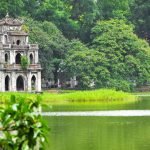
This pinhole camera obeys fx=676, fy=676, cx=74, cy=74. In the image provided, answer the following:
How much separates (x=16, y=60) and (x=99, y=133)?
105 ft

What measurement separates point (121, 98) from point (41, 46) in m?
14.5

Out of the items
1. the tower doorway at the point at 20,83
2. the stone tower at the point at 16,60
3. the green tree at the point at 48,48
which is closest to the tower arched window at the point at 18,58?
the stone tower at the point at 16,60

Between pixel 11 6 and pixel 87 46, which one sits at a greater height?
pixel 11 6

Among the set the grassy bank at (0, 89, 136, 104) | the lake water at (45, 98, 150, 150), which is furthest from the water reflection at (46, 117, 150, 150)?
the grassy bank at (0, 89, 136, 104)

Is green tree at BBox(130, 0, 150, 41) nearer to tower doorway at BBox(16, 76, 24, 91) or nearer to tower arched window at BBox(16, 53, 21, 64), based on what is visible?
tower arched window at BBox(16, 53, 21, 64)

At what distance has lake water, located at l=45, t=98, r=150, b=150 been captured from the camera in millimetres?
20500

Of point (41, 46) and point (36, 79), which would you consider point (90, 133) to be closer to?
point (36, 79)

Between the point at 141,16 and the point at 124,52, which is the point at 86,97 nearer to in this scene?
the point at 124,52

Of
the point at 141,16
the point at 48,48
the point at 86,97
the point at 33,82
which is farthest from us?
the point at 141,16

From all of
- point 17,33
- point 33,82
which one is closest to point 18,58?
point 17,33

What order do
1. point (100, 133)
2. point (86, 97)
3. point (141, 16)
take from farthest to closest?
point (141, 16) < point (86, 97) < point (100, 133)

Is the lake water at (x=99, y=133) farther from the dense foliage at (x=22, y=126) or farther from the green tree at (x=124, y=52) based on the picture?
the green tree at (x=124, y=52)

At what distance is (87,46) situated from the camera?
213 feet

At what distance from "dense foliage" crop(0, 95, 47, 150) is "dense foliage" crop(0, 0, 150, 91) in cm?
5101
